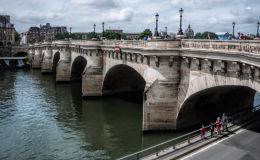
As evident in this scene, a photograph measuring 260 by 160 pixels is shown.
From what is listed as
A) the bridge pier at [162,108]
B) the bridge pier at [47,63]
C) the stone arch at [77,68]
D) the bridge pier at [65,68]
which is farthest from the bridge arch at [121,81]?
A: the bridge pier at [47,63]

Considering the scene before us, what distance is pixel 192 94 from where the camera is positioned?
90.9ft

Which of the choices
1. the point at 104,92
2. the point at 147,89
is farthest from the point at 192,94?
the point at 104,92

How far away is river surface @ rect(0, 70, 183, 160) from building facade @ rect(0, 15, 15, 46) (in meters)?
124

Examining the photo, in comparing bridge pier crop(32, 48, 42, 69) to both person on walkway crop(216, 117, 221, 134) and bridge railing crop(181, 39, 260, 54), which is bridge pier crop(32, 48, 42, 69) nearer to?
bridge railing crop(181, 39, 260, 54)

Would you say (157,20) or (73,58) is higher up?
(157,20)

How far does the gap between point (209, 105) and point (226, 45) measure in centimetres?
1020

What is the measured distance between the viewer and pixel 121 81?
5047 cm

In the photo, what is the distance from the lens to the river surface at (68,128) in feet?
87.3

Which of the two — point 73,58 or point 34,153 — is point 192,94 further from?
point 73,58

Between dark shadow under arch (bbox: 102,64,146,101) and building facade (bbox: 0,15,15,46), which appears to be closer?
dark shadow under arch (bbox: 102,64,146,101)

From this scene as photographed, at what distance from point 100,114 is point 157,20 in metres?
14.3

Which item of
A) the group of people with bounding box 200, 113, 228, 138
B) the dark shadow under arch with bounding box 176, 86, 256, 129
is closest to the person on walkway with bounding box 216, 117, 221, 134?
the group of people with bounding box 200, 113, 228, 138

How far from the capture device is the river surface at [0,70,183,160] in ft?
87.3

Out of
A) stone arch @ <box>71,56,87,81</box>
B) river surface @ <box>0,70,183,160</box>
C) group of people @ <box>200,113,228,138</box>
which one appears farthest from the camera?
stone arch @ <box>71,56,87,81</box>
